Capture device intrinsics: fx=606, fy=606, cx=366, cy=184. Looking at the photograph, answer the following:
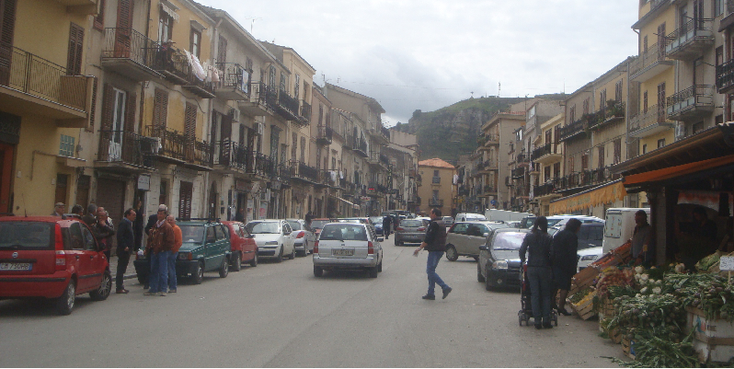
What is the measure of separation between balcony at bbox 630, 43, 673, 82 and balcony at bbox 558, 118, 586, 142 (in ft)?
24.7

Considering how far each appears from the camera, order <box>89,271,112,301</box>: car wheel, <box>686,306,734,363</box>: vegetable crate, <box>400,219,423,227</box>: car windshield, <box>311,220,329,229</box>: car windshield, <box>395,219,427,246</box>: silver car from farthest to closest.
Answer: <box>400,219,423,227</box>: car windshield
<box>395,219,427,246</box>: silver car
<box>311,220,329,229</box>: car windshield
<box>89,271,112,301</box>: car wheel
<box>686,306,734,363</box>: vegetable crate

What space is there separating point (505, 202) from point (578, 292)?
2599 inches

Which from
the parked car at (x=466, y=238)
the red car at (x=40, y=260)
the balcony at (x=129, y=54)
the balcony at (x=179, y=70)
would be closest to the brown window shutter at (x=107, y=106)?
the balcony at (x=129, y=54)

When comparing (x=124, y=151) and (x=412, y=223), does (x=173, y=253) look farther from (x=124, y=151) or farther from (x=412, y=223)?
(x=412, y=223)

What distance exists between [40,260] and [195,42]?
63.1ft

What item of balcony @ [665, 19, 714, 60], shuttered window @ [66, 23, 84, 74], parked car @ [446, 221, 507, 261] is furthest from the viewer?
balcony @ [665, 19, 714, 60]

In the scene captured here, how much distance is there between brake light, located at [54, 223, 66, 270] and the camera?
9797mm

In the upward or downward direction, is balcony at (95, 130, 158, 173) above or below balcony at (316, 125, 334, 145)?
below

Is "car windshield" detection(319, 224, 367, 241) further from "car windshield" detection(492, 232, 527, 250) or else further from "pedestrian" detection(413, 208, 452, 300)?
"pedestrian" detection(413, 208, 452, 300)

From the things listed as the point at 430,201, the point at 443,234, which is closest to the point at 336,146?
the point at 443,234

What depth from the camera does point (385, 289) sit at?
14523 mm

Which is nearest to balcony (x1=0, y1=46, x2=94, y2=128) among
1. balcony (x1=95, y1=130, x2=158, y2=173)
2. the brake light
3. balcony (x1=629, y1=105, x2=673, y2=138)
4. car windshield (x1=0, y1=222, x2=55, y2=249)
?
balcony (x1=95, y1=130, x2=158, y2=173)

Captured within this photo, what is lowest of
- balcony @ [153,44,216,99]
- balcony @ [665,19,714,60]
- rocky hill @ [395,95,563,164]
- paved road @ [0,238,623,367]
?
paved road @ [0,238,623,367]

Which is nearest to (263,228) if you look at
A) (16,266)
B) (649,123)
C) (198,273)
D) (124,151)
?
(124,151)
